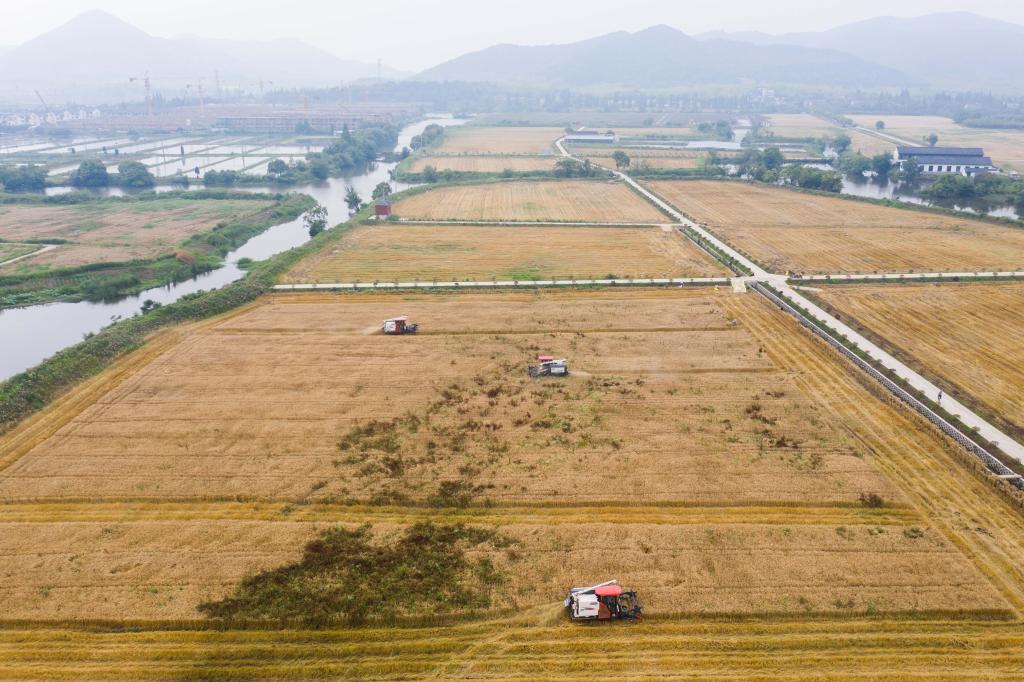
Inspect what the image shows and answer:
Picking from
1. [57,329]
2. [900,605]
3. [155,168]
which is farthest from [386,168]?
[900,605]

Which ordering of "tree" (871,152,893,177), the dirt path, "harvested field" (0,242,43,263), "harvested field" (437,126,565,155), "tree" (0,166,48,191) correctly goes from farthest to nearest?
"harvested field" (437,126,565,155) < "tree" (871,152,893,177) < "tree" (0,166,48,191) < "harvested field" (0,242,43,263) < the dirt path

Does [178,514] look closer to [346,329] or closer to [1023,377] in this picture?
[346,329]

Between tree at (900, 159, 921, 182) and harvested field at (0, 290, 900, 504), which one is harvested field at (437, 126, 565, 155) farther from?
harvested field at (0, 290, 900, 504)

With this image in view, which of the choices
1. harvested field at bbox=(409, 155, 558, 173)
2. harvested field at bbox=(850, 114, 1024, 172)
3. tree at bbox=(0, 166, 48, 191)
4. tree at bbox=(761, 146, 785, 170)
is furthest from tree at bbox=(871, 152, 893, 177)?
tree at bbox=(0, 166, 48, 191)

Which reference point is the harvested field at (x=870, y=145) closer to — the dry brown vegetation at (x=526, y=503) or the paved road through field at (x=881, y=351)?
the paved road through field at (x=881, y=351)

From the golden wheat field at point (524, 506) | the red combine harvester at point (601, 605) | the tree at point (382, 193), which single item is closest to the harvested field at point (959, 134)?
the tree at point (382, 193)

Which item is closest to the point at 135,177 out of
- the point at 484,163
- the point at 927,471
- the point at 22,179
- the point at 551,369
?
the point at 22,179

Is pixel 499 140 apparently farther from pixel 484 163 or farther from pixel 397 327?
pixel 397 327
